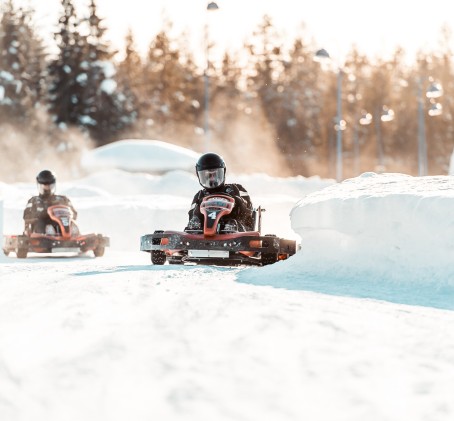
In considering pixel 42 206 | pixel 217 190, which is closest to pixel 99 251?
pixel 42 206

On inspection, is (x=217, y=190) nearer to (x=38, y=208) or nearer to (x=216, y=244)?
(x=216, y=244)

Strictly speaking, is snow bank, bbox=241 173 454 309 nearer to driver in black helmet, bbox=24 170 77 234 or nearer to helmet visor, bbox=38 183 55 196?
driver in black helmet, bbox=24 170 77 234

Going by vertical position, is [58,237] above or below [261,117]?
below

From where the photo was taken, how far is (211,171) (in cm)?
1195

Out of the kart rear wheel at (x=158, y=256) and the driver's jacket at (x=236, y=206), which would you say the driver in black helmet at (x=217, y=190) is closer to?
the driver's jacket at (x=236, y=206)

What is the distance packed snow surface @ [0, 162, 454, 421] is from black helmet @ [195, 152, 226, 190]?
104 inches

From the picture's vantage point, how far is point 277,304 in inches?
244

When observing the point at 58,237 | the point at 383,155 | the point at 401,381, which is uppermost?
the point at 383,155

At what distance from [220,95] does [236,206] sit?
71.3 meters

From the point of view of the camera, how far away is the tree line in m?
57.7

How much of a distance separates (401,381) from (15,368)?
1.88 meters

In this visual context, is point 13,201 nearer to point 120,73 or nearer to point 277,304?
point 277,304

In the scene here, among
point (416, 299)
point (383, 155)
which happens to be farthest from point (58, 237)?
point (383, 155)

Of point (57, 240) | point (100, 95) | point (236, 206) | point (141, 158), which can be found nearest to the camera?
point (236, 206)
